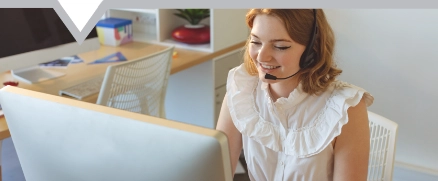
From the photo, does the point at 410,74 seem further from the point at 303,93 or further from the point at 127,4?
the point at 127,4

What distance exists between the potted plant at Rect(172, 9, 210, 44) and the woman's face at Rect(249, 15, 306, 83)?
1.49 m

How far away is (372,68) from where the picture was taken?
2539 millimetres

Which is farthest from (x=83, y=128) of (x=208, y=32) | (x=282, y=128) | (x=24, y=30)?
(x=208, y=32)

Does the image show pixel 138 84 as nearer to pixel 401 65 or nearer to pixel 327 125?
pixel 327 125

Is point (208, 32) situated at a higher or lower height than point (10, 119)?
lower

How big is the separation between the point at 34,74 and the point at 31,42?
0.57 feet

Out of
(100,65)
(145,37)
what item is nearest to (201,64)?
(145,37)

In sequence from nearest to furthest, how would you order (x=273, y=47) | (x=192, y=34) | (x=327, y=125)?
(x=273, y=47) < (x=327, y=125) < (x=192, y=34)

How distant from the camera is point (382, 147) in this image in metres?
1.53

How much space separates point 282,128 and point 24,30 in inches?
50.2

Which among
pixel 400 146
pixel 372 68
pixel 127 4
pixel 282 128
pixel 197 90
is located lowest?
pixel 400 146

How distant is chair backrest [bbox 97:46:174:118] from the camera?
6.28 feet

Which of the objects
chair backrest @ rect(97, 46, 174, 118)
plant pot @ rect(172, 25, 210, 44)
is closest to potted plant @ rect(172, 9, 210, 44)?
plant pot @ rect(172, 25, 210, 44)

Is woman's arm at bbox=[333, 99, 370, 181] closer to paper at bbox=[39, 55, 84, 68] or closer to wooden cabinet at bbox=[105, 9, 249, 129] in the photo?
wooden cabinet at bbox=[105, 9, 249, 129]
